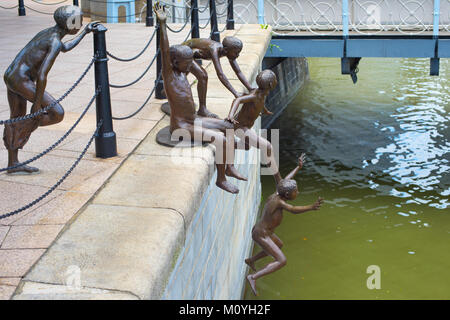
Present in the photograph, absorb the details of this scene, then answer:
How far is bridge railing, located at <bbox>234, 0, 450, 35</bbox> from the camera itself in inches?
429

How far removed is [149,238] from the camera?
3275 millimetres

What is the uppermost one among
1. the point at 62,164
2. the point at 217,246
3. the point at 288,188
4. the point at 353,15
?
the point at 353,15

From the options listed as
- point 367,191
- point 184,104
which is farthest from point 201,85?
point 367,191

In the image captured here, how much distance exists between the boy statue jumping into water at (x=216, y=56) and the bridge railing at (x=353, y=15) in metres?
5.59

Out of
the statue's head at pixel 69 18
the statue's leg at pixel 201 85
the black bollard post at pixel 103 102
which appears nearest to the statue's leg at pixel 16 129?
the black bollard post at pixel 103 102

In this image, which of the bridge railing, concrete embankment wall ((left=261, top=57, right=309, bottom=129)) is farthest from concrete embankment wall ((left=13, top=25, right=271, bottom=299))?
concrete embankment wall ((left=261, top=57, right=309, bottom=129))

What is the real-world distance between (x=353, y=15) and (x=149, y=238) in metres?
9.51

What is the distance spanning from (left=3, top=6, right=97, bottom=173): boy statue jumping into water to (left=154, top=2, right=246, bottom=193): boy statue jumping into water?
587 mm

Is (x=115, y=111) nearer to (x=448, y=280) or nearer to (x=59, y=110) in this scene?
(x=59, y=110)

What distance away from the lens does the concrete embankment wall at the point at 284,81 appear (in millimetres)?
14780

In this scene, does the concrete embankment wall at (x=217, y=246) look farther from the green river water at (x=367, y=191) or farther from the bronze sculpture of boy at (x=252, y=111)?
the green river water at (x=367, y=191)

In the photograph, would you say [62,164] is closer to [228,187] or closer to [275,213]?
[228,187]
